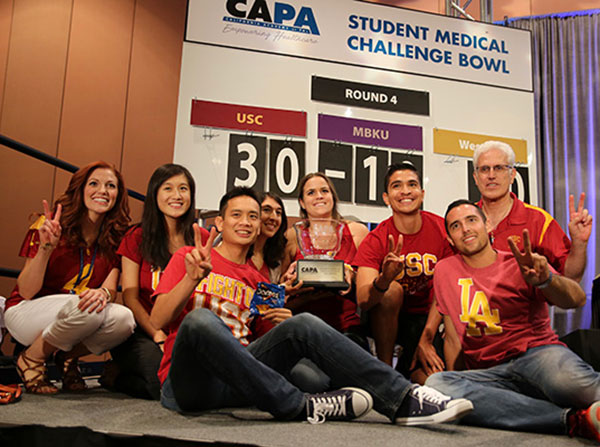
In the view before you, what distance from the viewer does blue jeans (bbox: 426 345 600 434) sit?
5.40 ft

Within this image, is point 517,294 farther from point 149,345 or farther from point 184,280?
point 149,345

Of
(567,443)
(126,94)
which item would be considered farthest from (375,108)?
(567,443)

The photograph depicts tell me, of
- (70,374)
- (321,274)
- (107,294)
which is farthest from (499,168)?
(70,374)

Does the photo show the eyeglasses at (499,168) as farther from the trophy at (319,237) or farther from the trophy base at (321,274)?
the trophy base at (321,274)

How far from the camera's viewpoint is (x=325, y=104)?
370 centimetres

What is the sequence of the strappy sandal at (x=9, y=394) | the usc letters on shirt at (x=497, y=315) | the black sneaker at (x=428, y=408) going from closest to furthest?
the black sneaker at (x=428, y=408) → the strappy sandal at (x=9, y=394) → the usc letters on shirt at (x=497, y=315)

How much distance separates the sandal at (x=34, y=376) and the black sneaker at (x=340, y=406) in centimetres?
105

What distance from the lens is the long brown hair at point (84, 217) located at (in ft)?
7.29

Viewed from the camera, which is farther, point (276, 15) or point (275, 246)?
point (276, 15)

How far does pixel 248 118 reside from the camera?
3557 millimetres

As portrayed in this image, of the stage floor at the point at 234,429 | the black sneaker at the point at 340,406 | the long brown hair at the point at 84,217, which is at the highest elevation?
the long brown hair at the point at 84,217

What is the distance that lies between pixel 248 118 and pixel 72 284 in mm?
1773

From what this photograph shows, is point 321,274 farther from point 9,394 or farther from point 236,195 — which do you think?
point 9,394

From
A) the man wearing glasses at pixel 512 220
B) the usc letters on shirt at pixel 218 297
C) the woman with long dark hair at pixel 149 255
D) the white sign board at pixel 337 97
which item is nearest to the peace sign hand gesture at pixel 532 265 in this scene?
the man wearing glasses at pixel 512 220
